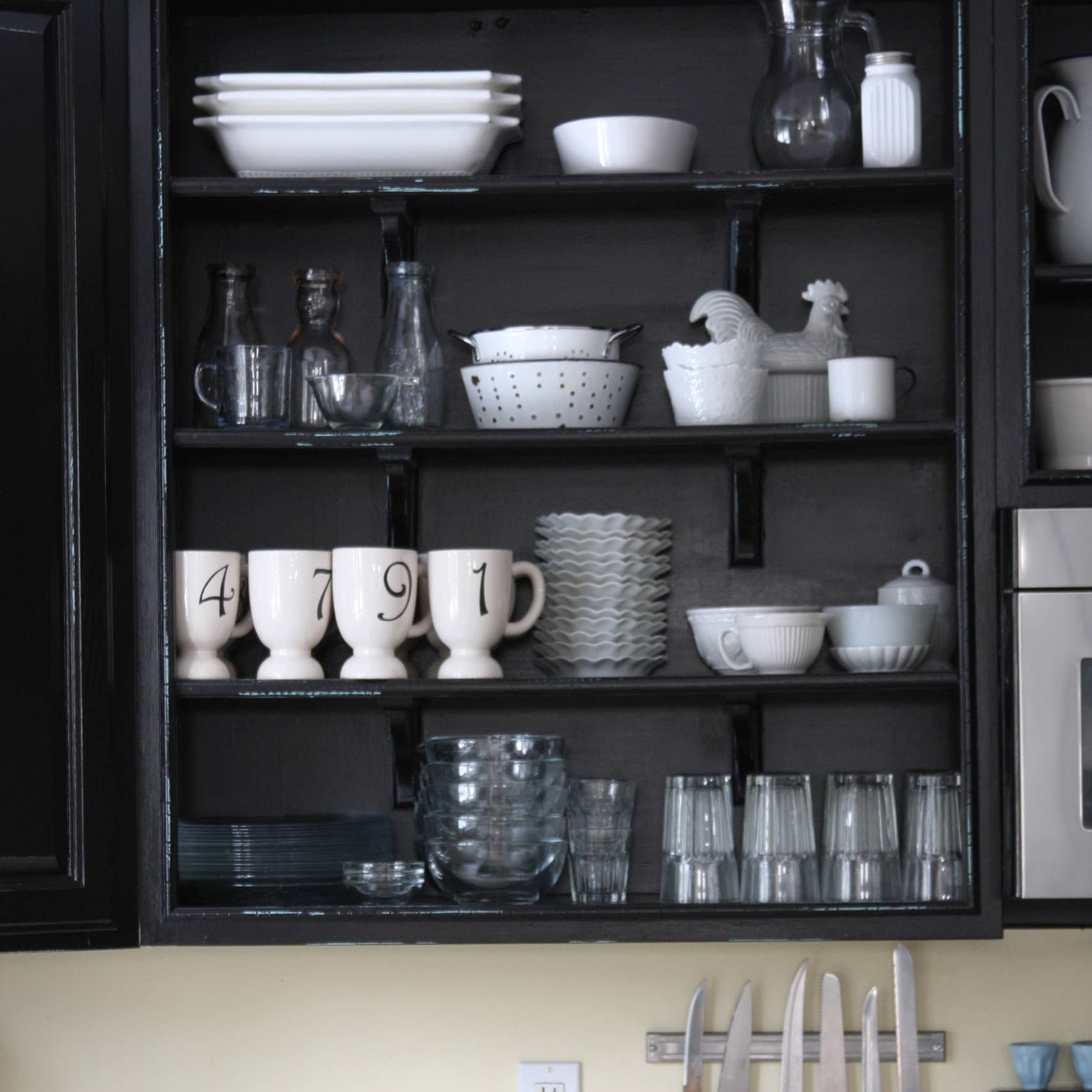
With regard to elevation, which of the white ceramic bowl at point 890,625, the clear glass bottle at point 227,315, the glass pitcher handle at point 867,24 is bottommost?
the white ceramic bowl at point 890,625

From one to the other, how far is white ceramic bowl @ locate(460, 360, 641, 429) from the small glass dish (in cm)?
55

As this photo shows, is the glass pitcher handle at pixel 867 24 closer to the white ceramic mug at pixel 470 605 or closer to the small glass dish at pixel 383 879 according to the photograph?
the white ceramic mug at pixel 470 605

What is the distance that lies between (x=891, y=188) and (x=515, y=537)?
0.66 meters

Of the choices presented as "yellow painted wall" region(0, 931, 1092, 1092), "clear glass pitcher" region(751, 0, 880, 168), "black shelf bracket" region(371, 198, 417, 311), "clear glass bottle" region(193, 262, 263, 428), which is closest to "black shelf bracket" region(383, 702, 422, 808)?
"yellow painted wall" region(0, 931, 1092, 1092)

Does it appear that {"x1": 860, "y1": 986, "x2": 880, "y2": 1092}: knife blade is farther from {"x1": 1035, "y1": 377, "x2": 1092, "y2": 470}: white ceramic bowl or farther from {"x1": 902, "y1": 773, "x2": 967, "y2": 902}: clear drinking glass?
{"x1": 1035, "y1": 377, "x2": 1092, "y2": 470}: white ceramic bowl

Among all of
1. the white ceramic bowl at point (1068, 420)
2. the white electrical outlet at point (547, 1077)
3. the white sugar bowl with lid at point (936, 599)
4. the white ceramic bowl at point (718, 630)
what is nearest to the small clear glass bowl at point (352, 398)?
the white ceramic bowl at point (718, 630)

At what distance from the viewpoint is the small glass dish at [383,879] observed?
1.75 m

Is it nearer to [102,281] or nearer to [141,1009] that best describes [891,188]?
[102,281]

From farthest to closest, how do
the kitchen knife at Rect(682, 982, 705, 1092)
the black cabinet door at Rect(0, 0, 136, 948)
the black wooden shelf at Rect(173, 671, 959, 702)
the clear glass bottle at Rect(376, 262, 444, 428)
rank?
the kitchen knife at Rect(682, 982, 705, 1092), the clear glass bottle at Rect(376, 262, 444, 428), the black wooden shelf at Rect(173, 671, 959, 702), the black cabinet door at Rect(0, 0, 136, 948)

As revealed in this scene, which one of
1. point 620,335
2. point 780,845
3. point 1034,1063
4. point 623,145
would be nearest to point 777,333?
point 620,335

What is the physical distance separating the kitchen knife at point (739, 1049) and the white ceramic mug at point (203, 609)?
0.79 meters

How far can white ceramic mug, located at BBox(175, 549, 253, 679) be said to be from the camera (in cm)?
177

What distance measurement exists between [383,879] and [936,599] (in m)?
0.76

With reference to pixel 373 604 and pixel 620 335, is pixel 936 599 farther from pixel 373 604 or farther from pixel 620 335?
pixel 373 604
